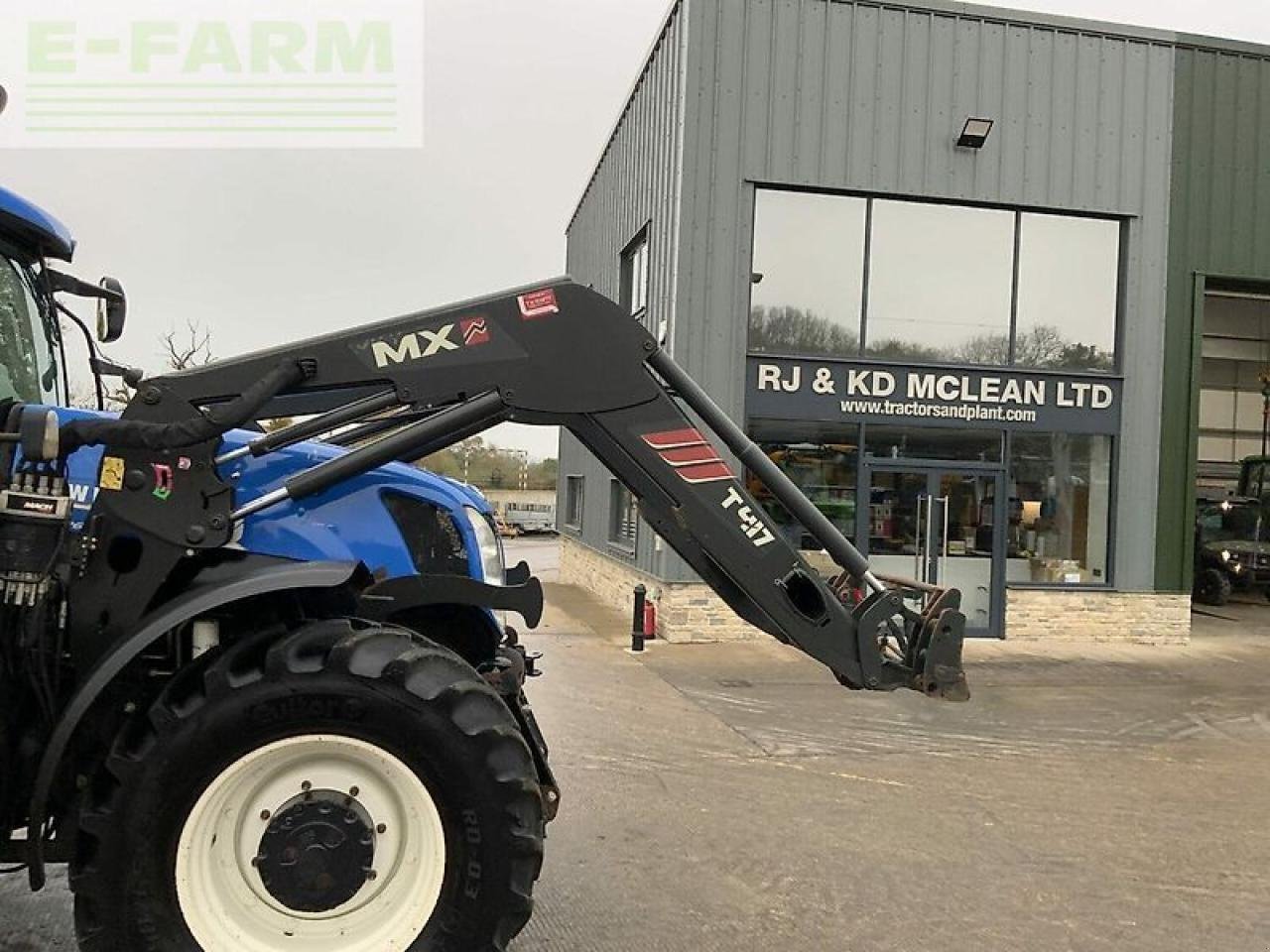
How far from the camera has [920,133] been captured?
1219 centimetres

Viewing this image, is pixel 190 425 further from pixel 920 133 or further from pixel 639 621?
pixel 920 133

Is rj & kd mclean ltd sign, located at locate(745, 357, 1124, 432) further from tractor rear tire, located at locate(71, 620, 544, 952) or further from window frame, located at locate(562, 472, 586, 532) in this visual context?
tractor rear tire, located at locate(71, 620, 544, 952)

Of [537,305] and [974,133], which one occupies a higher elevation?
[974,133]

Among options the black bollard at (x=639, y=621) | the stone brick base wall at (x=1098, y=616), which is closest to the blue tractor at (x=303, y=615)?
the black bollard at (x=639, y=621)

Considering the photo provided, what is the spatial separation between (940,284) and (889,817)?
859cm

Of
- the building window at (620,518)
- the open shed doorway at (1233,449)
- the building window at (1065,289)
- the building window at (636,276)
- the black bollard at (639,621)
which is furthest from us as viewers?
the open shed doorway at (1233,449)

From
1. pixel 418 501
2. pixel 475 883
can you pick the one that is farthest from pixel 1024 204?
pixel 475 883


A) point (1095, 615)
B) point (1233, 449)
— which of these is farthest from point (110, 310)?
point (1233, 449)

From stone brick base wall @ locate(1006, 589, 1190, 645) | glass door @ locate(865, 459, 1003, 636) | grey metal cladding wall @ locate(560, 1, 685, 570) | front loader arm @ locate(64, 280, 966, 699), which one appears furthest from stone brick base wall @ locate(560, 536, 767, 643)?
front loader arm @ locate(64, 280, 966, 699)

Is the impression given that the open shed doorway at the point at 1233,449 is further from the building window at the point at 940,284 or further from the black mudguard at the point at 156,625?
the black mudguard at the point at 156,625

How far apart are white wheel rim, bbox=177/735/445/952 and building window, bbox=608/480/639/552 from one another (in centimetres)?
1152

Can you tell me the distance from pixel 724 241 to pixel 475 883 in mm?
9812

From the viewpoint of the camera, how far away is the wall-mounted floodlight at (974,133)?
12.0 metres

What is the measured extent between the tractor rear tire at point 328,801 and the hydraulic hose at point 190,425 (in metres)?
0.68
